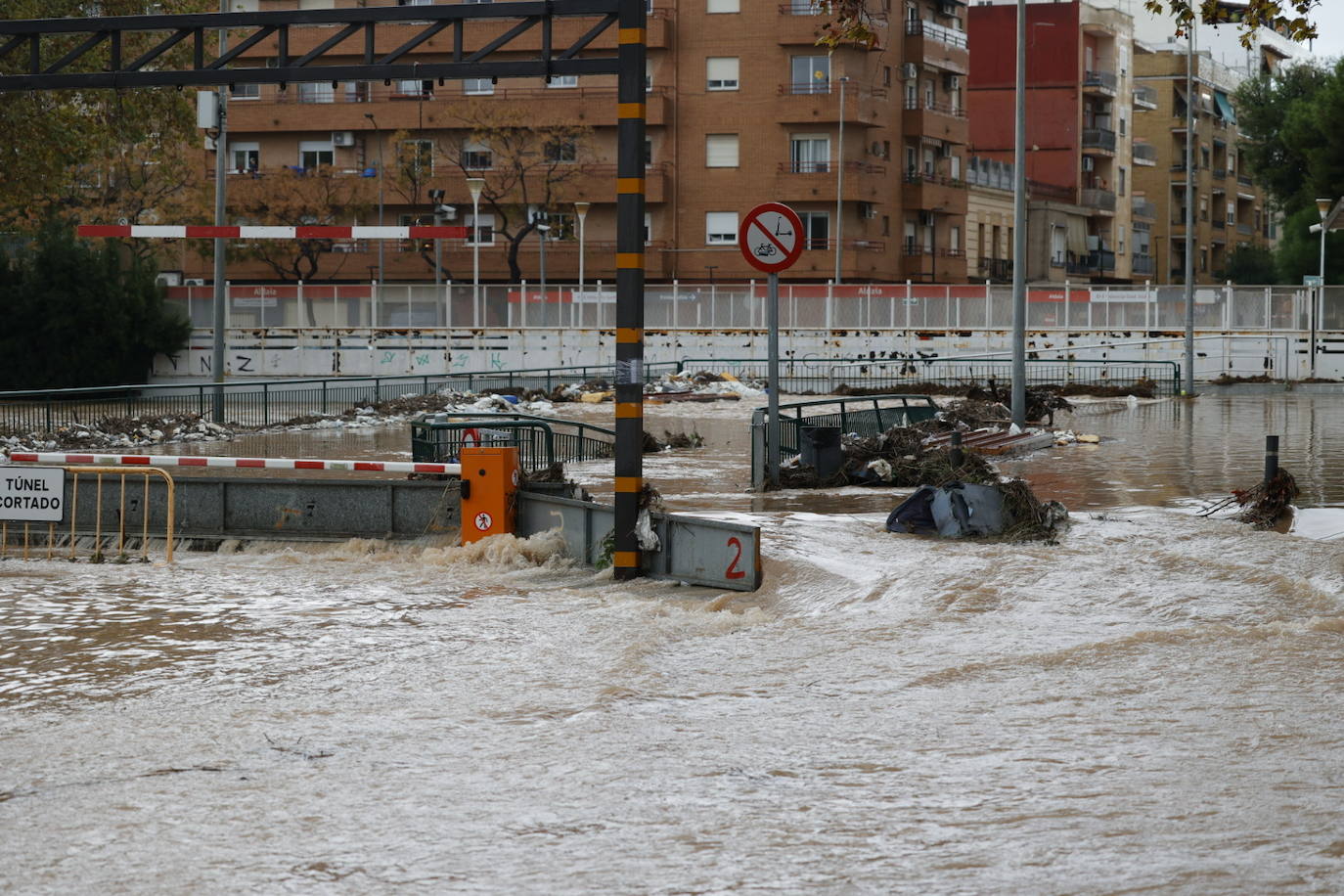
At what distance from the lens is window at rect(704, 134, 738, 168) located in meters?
66.2

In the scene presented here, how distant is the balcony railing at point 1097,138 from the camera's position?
85500mm

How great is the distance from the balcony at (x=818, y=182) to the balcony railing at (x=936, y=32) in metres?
6.87

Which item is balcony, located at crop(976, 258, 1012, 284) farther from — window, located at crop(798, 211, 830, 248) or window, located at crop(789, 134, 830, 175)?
window, located at crop(789, 134, 830, 175)

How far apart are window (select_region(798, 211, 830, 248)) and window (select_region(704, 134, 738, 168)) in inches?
136

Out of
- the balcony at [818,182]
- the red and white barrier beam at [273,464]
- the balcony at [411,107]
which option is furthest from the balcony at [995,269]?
the red and white barrier beam at [273,464]

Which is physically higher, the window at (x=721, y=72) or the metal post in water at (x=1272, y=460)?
the window at (x=721, y=72)

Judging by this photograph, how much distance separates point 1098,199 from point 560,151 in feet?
103

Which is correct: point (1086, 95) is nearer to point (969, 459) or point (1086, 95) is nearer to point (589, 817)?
point (969, 459)

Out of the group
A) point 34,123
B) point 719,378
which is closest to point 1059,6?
point 719,378

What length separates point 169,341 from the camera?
50625mm

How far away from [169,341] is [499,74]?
1581 inches

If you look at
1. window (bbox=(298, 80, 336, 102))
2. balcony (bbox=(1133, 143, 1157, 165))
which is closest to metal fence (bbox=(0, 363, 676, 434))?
window (bbox=(298, 80, 336, 102))

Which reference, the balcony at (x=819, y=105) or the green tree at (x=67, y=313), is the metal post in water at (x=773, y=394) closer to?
the green tree at (x=67, y=313)

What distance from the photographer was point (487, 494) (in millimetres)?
14047
